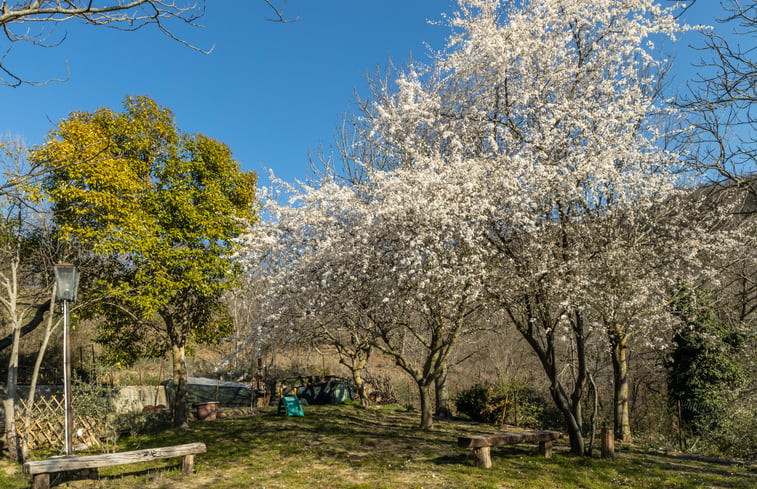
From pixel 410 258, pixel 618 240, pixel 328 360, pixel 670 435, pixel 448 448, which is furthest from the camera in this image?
pixel 328 360

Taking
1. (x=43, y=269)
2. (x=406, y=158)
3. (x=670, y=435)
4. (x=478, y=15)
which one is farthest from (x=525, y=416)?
(x=43, y=269)

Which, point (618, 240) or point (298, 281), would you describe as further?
point (298, 281)

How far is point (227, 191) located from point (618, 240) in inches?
526

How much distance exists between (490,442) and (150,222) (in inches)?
463

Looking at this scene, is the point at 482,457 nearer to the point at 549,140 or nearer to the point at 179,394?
the point at 549,140

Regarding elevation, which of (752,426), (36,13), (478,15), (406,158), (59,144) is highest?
(478,15)

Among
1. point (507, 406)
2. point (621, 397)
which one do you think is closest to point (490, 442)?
point (621, 397)

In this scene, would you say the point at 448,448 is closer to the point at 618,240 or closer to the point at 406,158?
the point at 618,240

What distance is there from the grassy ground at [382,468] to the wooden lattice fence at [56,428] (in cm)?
102

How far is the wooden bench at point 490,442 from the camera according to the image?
9.20 meters

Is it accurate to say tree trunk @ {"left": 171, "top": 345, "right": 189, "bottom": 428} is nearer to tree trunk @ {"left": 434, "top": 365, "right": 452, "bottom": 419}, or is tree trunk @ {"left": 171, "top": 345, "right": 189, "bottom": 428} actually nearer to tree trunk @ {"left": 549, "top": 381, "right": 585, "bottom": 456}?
tree trunk @ {"left": 434, "top": 365, "right": 452, "bottom": 419}

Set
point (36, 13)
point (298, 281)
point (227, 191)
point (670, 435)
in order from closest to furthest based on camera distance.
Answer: point (36, 13), point (298, 281), point (670, 435), point (227, 191)

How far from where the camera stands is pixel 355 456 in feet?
34.8

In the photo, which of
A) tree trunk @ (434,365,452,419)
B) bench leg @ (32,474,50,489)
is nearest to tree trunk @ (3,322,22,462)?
bench leg @ (32,474,50,489)
